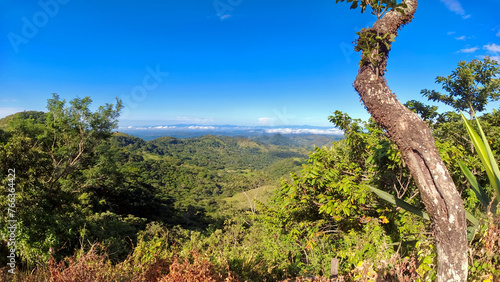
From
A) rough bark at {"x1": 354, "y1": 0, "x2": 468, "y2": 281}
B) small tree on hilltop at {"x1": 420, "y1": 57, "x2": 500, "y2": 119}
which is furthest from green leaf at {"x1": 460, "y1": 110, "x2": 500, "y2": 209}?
small tree on hilltop at {"x1": 420, "y1": 57, "x2": 500, "y2": 119}

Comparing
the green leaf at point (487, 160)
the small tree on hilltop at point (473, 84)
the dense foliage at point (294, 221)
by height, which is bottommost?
the dense foliage at point (294, 221)

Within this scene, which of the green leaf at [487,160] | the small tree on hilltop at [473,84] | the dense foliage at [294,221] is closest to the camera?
the green leaf at [487,160]

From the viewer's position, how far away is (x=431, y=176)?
5.54 ft

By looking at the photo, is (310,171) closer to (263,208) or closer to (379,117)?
(379,117)

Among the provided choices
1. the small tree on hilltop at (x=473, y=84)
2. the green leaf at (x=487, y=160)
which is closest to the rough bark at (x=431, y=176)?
the green leaf at (x=487, y=160)

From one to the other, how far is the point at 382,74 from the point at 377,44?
0.27m

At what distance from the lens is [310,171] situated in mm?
3988

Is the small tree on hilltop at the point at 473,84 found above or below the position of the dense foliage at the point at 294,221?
above

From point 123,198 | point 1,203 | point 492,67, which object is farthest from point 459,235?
point 123,198

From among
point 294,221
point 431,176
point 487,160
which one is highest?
point 487,160

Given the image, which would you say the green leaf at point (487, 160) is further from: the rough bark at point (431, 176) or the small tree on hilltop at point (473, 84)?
the small tree on hilltop at point (473, 84)

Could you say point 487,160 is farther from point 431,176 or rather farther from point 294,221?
point 294,221

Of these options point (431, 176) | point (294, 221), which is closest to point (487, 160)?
point (431, 176)

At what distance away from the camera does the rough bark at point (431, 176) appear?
5.34ft
